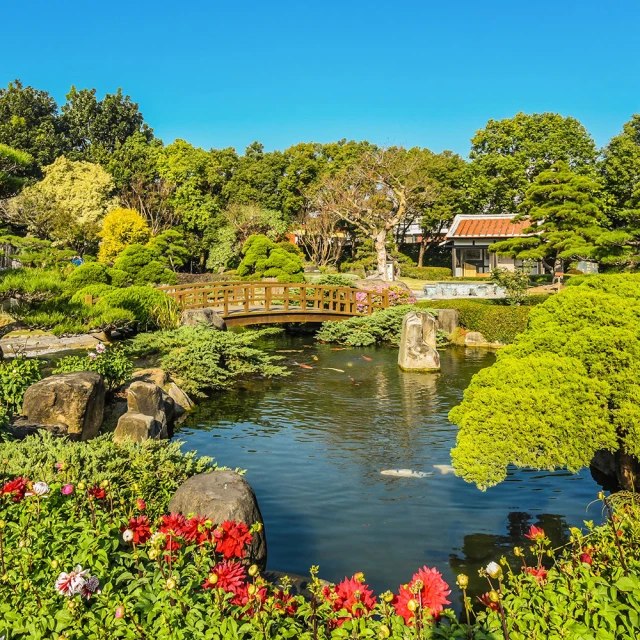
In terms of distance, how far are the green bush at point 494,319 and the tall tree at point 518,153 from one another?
887 inches

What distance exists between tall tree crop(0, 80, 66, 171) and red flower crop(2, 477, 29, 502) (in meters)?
47.5

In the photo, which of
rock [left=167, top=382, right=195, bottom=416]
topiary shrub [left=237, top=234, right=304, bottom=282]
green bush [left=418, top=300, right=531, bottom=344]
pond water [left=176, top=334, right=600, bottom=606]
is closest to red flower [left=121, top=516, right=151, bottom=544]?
pond water [left=176, top=334, right=600, bottom=606]

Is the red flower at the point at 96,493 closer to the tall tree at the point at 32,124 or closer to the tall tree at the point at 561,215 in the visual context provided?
the tall tree at the point at 561,215

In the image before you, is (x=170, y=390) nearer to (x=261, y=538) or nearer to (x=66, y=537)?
(x=261, y=538)

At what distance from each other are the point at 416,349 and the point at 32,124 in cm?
4616

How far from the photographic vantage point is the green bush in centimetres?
2084

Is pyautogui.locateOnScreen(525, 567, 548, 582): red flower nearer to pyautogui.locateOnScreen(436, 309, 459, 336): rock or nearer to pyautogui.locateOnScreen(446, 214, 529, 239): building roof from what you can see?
pyautogui.locateOnScreen(436, 309, 459, 336): rock

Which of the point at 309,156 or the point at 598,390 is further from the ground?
the point at 309,156

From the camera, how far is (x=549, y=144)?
1679 inches

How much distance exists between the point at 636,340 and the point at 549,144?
39.9 metres

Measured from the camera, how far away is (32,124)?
2047 inches

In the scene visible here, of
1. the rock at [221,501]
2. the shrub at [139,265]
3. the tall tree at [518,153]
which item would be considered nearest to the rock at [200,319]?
the shrub at [139,265]

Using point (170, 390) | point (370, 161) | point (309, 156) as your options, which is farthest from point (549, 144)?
point (170, 390)

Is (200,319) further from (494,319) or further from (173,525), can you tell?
(173,525)
